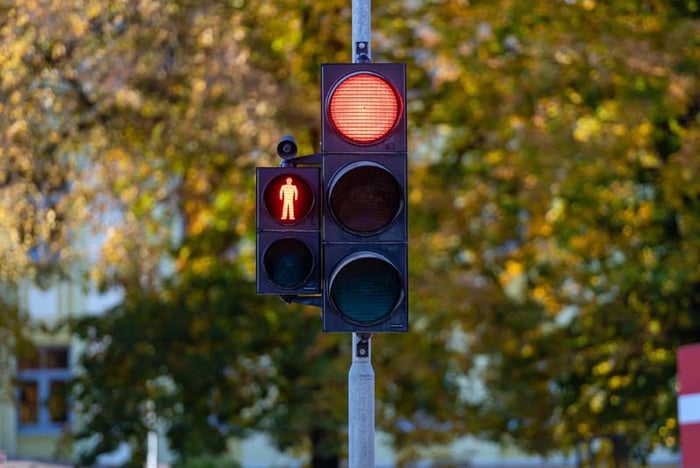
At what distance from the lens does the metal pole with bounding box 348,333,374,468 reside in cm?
836

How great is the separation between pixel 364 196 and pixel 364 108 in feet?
1.47

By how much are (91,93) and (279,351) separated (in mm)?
4876

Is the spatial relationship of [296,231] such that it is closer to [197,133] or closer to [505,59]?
[197,133]

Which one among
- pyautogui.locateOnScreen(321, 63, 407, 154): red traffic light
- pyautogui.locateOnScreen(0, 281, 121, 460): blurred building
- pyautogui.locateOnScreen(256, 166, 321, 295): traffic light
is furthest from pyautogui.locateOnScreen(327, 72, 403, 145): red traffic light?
pyautogui.locateOnScreen(0, 281, 121, 460): blurred building

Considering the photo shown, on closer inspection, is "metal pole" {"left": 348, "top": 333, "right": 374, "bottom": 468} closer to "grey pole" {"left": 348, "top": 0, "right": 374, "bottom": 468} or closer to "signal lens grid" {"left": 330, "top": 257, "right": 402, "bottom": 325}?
"grey pole" {"left": 348, "top": 0, "right": 374, "bottom": 468}

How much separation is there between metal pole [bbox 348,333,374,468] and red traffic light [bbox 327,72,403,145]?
1042 mm

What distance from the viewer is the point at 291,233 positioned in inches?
322

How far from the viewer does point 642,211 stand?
2125cm

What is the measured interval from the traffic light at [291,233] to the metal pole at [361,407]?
0.44 meters

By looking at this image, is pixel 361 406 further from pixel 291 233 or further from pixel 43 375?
pixel 43 375

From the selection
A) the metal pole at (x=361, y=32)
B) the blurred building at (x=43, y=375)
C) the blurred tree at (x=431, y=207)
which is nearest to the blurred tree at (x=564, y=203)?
the blurred tree at (x=431, y=207)

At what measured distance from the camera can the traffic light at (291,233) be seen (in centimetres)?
816

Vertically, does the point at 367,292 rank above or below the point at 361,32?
below

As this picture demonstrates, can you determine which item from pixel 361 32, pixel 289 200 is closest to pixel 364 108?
pixel 289 200
